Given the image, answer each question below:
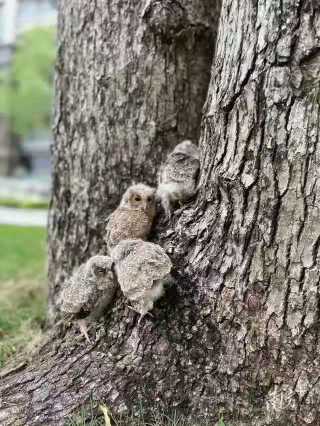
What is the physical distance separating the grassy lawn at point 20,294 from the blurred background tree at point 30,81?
15.3 m

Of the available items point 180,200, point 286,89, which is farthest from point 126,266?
point 286,89

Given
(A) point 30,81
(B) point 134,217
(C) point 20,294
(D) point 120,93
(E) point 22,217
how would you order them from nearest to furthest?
(B) point 134,217, (D) point 120,93, (C) point 20,294, (E) point 22,217, (A) point 30,81

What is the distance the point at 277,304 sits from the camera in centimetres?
279

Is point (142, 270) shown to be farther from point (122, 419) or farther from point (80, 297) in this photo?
point (122, 419)

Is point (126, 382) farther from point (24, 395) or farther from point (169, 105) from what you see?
point (169, 105)

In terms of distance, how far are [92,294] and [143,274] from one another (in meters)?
0.47

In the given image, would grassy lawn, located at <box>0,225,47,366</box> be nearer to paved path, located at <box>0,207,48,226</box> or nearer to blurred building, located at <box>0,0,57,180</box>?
paved path, located at <box>0,207,48,226</box>

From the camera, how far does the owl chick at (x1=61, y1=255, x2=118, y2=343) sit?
3207 mm

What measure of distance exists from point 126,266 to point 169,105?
1583 mm

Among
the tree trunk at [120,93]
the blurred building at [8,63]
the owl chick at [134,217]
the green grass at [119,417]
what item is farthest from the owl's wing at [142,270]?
the blurred building at [8,63]

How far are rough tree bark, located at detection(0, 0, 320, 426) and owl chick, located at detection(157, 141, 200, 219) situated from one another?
160mm

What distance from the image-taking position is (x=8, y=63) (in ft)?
96.6

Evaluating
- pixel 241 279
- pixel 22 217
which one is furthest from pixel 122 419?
pixel 22 217

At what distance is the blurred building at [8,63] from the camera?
101ft
